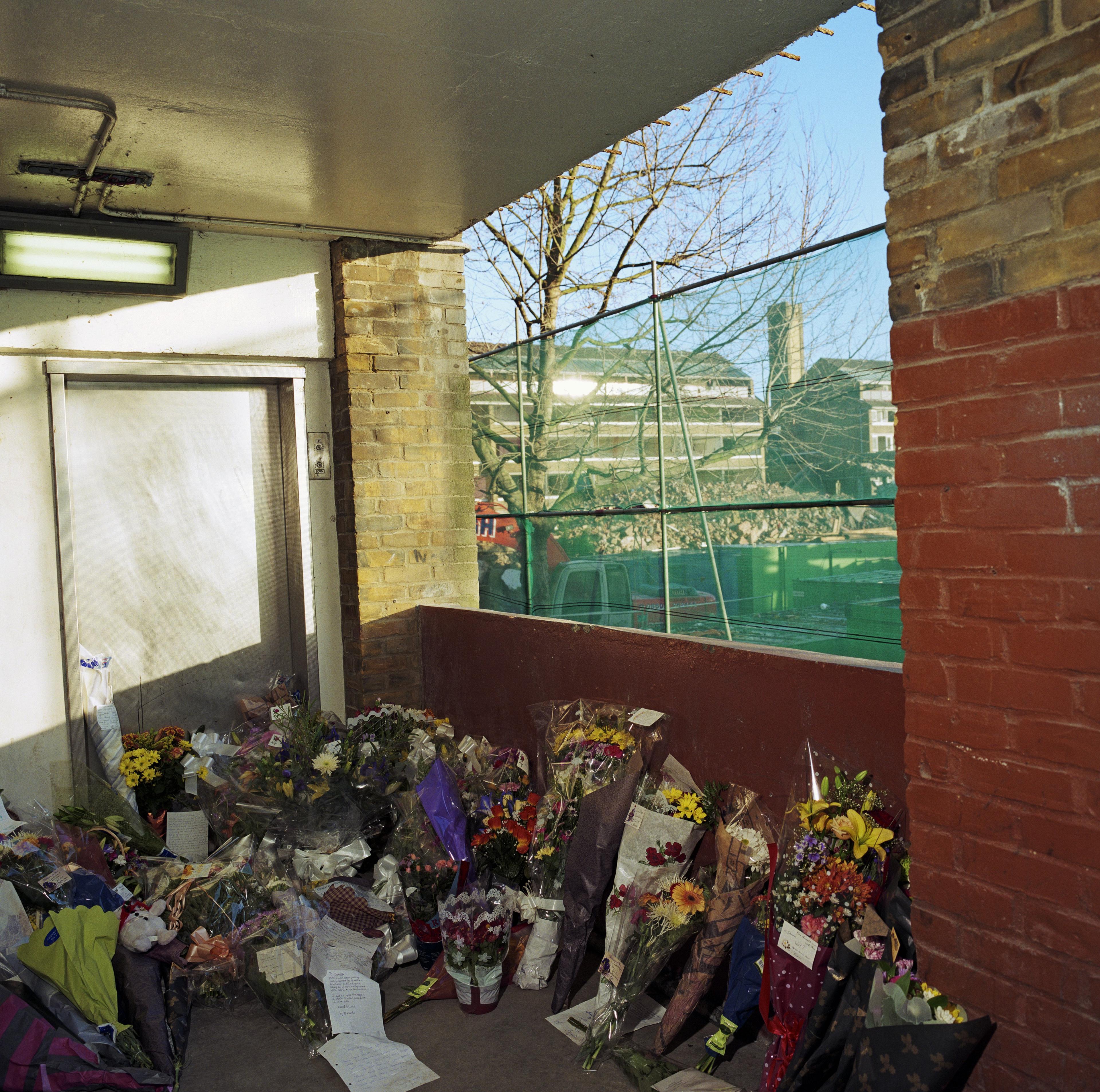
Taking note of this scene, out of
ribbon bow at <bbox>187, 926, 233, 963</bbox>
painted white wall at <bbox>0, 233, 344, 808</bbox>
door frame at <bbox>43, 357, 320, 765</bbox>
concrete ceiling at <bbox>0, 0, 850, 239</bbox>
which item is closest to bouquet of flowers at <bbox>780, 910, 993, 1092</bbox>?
ribbon bow at <bbox>187, 926, 233, 963</bbox>

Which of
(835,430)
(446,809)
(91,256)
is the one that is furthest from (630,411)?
(446,809)

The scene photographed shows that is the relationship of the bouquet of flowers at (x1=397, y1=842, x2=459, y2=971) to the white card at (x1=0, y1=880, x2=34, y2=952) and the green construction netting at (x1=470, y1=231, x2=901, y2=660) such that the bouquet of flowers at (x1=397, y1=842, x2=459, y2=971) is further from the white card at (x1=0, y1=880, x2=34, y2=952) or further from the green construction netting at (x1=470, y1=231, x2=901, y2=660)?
the green construction netting at (x1=470, y1=231, x2=901, y2=660)

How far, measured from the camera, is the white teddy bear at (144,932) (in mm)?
2934

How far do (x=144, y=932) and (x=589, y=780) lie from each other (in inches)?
56.2

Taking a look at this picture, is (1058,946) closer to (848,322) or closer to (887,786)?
(887,786)

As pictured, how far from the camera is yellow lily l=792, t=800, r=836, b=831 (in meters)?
2.44

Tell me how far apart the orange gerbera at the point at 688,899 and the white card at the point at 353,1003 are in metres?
0.97

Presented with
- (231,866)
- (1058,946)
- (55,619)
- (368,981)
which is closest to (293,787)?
(231,866)

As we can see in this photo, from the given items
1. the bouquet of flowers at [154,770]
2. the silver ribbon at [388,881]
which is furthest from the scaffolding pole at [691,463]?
the bouquet of flowers at [154,770]

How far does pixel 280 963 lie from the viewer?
2955 millimetres

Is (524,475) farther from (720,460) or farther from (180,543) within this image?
(180,543)

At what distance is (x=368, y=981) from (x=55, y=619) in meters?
2.33

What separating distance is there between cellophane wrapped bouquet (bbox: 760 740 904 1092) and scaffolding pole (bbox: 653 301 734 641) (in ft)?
9.20

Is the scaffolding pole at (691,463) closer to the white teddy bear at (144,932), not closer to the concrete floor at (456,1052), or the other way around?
the concrete floor at (456,1052)
